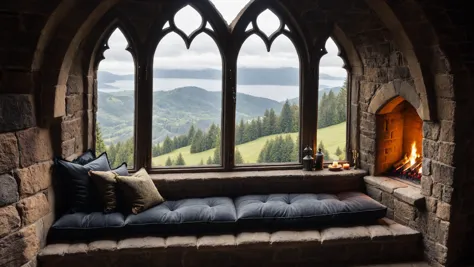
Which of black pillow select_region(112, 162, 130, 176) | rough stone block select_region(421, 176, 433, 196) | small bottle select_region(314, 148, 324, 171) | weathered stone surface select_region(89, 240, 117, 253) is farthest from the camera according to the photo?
small bottle select_region(314, 148, 324, 171)

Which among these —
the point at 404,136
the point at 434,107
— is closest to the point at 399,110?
the point at 404,136

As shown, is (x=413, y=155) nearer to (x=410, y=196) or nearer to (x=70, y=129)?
(x=410, y=196)

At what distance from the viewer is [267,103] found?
5.15m

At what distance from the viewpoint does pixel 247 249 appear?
378cm

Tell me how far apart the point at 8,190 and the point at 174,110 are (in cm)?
213

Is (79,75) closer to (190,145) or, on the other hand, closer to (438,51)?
(190,145)

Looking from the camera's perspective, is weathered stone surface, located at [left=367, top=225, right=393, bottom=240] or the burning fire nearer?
weathered stone surface, located at [left=367, top=225, right=393, bottom=240]

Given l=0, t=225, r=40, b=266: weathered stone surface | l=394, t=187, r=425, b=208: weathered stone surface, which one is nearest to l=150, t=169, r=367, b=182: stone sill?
l=394, t=187, r=425, b=208: weathered stone surface

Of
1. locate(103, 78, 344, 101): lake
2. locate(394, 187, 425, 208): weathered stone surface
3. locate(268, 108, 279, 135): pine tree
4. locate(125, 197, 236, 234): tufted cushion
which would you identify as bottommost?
locate(125, 197, 236, 234): tufted cushion

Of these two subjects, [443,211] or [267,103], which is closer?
[443,211]

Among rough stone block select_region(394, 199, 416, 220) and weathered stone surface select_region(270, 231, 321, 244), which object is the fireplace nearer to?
rough stone block select_region(394, 199, 416, 220)

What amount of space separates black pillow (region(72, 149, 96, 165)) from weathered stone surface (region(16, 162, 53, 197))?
1.26ft

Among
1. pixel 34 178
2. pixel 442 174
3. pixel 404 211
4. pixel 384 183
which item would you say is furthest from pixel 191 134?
pixel 442 174

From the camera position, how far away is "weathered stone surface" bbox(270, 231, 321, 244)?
3.80 meters
